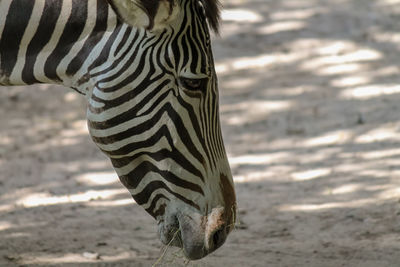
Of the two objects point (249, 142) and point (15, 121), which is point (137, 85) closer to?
point (249, 142)

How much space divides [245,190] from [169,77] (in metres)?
3.16

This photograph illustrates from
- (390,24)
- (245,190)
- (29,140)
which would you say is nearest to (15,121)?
(29,140)

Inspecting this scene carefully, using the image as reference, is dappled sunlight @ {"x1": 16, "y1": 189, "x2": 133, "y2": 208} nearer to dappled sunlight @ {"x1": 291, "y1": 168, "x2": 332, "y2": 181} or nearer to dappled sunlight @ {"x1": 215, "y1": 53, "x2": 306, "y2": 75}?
dappled sunlight @ {"x1": 291, "y1": 168, "x2": 332, "y2": 181}

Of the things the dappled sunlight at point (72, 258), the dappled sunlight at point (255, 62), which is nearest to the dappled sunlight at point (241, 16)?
the dappled sunlight at point (255, 62)

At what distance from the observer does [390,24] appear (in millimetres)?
9383

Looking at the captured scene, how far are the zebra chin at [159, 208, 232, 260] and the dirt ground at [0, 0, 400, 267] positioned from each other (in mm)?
721

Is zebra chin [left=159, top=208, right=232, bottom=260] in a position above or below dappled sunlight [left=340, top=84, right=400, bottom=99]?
above

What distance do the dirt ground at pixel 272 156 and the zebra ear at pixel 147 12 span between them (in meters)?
1.51

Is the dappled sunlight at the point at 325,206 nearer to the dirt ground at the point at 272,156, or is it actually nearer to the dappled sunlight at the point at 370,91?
the dirt ground at the point at 272,156

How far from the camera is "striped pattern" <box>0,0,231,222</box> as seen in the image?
3613 millimetres

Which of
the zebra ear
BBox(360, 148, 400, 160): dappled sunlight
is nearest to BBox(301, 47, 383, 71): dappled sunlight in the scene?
BBox(360, 148, 400, 160): dappled sunlight

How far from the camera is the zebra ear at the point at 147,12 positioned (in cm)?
345

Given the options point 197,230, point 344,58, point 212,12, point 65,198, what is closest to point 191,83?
point 212,12

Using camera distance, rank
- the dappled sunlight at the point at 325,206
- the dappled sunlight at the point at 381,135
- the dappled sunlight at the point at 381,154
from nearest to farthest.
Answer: the dappled sunlight at the point at 325,206, the dappled sunlight at the point at 381,154, the dappled sunlight at the point at 381,135
